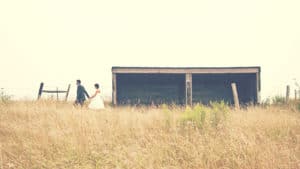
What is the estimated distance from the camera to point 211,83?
53.2 ft

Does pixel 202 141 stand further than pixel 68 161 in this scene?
Yes

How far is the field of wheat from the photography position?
172 inches

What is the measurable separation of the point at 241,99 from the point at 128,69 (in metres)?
6.68

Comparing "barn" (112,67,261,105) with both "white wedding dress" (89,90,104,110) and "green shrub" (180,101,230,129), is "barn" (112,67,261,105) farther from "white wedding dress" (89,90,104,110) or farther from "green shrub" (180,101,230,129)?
"green shrub" (180,101,230,129)

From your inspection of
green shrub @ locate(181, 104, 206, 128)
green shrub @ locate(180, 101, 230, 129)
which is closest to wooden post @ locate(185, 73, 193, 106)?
green shrub @ locate(180, 101, 230, 129)

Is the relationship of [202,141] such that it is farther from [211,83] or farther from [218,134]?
[211,83]

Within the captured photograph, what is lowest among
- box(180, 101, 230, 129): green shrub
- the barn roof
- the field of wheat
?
the field of wheat

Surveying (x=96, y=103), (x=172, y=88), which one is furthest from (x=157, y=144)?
(x=172, y=88)

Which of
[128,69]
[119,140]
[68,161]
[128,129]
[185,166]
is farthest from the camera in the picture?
[128,69]

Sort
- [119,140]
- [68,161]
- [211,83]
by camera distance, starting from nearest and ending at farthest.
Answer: [68,161] → [119,140] → [211,83]

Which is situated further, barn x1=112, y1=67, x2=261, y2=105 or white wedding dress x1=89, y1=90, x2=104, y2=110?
barn x1=112, y1=67, x2=261, y2=105

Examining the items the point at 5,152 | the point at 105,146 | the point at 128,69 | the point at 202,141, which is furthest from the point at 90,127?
the point at 128,69

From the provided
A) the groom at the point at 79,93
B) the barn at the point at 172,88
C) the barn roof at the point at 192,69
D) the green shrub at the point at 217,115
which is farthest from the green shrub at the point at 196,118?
the barn at the point at 172,88

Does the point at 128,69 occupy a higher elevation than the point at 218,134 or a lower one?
higher
